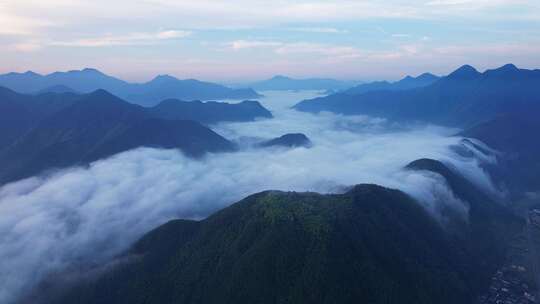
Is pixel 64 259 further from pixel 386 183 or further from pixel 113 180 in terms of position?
pixel 386 183

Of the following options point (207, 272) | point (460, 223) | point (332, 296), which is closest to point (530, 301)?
point (460, 223)

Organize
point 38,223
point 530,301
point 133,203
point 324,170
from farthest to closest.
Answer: point 324,170, point 133,203, point 38,223, point 530,301

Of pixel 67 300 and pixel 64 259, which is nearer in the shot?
pixel 67 300

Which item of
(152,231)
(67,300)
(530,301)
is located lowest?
(530,301)
